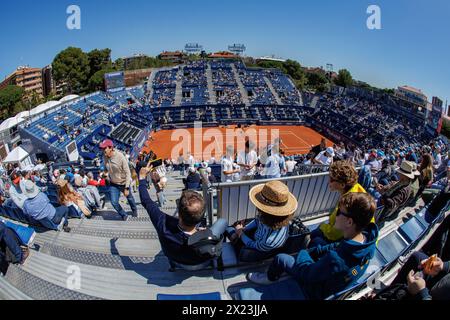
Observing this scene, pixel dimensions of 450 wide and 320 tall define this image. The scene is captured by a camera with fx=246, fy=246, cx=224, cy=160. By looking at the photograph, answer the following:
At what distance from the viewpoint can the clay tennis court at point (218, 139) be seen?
26.9 meters

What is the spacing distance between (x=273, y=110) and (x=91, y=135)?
26.9m

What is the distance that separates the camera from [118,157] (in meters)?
4.82

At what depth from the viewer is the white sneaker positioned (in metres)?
2.77

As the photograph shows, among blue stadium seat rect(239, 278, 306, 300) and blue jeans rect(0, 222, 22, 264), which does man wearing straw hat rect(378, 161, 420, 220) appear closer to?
blue stadium seat rect(239, 278, 306, 300)

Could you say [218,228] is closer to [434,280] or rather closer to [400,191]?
[434,280]

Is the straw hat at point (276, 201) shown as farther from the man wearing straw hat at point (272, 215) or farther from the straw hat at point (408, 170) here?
the straw hat at point (408, 170)

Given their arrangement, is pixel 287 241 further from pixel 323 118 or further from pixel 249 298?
pixel 323 118

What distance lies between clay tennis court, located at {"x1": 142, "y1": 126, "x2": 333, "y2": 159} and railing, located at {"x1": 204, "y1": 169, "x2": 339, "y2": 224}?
20.0m

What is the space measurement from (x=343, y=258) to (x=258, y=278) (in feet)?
3.42

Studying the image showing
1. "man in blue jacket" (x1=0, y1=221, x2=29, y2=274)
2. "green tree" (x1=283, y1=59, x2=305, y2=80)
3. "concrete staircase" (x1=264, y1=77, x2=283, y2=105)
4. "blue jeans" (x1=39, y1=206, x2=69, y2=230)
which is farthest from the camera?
"green tree" (x1=283, y1=59, x2=305, y2=80)

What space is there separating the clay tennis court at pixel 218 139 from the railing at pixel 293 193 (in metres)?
20.0

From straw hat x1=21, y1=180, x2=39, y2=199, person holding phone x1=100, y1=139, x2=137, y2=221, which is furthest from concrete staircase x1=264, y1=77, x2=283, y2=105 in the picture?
Result: straw hat x1=21, y1=180, x2=39, y2=199

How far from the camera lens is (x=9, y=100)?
4231 centimetres

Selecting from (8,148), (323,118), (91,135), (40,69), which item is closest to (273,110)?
(323,118)
